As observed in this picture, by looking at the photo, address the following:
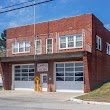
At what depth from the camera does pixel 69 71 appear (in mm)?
30562

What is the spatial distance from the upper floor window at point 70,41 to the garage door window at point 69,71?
78.6 inches

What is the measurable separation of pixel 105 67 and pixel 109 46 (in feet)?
11.5

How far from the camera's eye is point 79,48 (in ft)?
97.8

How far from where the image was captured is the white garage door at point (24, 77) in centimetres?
3347

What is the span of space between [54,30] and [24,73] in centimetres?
683

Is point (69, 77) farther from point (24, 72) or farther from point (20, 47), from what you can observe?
point (20, 47)

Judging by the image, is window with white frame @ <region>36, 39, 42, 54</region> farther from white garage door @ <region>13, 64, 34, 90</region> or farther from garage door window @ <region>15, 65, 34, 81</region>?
garage door window @ <region>15, 65, 34, 81</region>

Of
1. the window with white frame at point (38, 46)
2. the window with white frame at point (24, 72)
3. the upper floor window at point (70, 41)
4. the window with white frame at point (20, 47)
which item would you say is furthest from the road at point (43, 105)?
the window with white frame at point (20, 47)

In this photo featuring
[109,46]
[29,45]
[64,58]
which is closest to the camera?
[64,58]

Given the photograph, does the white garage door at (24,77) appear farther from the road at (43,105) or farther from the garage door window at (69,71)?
the road at (43,105)

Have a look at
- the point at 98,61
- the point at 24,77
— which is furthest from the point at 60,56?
the point at 24,77

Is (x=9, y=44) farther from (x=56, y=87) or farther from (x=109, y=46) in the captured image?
(x=109, y=46)

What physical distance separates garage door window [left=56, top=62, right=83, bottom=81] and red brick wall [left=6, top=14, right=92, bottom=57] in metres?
1.69

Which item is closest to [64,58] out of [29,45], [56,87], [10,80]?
[56,87]
